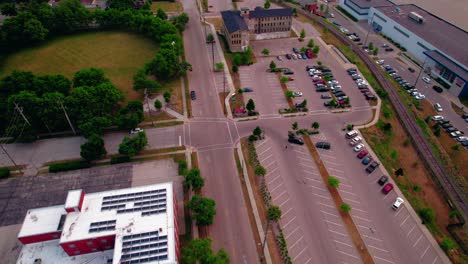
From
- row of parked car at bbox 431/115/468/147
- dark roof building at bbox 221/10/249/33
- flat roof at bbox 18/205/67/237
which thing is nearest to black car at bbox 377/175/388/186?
row of parked car at bbox 431/115/468/147

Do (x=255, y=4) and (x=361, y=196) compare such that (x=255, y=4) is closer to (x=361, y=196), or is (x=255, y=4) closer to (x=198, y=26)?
(x=198, y=26)

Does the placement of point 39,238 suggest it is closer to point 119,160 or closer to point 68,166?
point 68,166

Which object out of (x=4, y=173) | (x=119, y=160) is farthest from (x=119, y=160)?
(x=4, y=173)

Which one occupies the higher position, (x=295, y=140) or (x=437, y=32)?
(x=437, y=32)

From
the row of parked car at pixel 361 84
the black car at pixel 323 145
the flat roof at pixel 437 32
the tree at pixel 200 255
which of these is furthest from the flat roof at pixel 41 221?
the flat roof at pixel 437 32

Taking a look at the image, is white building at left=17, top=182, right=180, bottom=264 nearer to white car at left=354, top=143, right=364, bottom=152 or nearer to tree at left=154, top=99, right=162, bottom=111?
tree at left=154, top=99, right=162, bottom=111

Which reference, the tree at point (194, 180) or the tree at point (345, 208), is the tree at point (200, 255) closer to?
the tree at point (194, 180)

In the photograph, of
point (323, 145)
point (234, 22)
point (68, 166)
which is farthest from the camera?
point (234, 22)

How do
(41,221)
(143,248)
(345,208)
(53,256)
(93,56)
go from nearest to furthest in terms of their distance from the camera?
(143,248)
(53,256)
(41,221)
(345,208)
(93,56)
